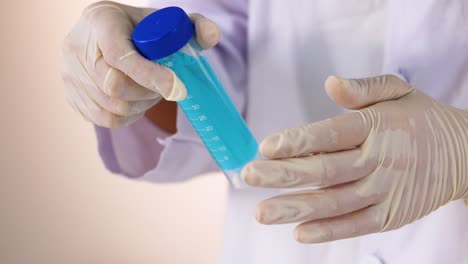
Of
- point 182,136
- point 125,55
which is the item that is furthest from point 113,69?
point 182,136

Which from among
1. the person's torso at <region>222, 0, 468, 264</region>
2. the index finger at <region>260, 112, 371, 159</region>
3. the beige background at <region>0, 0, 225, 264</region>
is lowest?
the beige background at <region>0, 0, 225, 264</region>

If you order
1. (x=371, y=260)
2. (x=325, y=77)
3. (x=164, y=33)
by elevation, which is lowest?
(x=371, y=260)

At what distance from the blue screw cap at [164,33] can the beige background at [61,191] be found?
993 mm

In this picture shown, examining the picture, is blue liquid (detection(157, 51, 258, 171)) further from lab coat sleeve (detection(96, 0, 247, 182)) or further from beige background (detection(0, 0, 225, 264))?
beige background (detection(0, 0, 225, 264))

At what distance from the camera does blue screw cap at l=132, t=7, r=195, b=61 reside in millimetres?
535

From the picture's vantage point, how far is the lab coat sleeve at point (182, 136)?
823 millimetres

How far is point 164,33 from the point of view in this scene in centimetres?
53

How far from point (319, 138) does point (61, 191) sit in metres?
1.17

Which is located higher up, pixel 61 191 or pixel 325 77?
pixel 325 77

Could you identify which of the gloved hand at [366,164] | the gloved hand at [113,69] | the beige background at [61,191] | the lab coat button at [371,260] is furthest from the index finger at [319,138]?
the beige background at [61,191]

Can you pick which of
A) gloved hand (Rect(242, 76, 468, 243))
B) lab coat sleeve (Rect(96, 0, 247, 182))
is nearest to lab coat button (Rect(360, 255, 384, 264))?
gloved hand (Rect(242, 76, 468, 243))

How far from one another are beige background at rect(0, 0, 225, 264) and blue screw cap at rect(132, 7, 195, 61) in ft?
3.26

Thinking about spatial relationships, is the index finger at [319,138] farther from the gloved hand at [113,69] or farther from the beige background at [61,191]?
the beige background at [61,191]

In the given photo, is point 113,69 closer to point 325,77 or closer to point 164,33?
point 164,33
